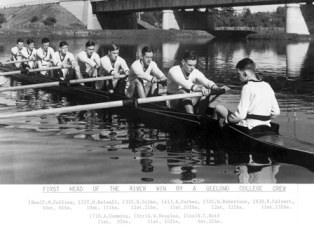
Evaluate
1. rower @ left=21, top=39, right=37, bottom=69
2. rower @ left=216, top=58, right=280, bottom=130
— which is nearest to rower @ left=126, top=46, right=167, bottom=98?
rower @ left=216, top=58, right=280, bottom=130

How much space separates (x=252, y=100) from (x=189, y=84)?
7.76ft

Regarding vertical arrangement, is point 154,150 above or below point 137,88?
below

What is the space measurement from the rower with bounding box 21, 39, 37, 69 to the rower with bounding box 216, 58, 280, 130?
546 inches

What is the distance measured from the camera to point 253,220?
19.6 feet

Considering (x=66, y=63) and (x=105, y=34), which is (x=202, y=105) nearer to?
(x=66, y=63)

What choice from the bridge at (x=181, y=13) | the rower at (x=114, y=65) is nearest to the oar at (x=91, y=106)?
the rower at (x=114, y=65)

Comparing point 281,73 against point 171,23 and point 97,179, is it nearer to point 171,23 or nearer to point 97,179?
point 97,179

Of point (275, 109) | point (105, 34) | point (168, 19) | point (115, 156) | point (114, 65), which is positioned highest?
point (168, 19)

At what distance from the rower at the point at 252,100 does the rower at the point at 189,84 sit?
67.7 inches

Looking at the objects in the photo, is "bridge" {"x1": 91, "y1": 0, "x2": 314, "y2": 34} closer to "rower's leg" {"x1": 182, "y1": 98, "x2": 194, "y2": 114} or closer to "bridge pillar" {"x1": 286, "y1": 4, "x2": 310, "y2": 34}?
"bridge pillar" {"x1": 286, "y1": 4, "x2": 310, "y2": 34}

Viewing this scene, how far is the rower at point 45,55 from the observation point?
1730cm

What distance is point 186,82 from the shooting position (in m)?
9.49

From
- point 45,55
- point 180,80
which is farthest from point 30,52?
point 180,80

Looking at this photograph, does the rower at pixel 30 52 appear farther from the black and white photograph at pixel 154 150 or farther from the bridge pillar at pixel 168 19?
the bridge pillar at pixel 168 19
